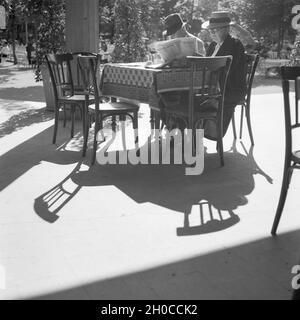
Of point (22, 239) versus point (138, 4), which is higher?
point (138, 4)

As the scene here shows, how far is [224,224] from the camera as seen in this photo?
9.86 feet

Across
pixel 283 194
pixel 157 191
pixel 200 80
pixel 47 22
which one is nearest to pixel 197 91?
pixel 200 80

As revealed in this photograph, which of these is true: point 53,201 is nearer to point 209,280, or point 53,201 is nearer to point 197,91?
point 209,280

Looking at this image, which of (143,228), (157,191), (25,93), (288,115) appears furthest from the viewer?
(25,93)

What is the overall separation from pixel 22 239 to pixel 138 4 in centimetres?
672

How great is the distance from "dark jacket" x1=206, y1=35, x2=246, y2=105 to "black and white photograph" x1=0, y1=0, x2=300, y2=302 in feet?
0.03

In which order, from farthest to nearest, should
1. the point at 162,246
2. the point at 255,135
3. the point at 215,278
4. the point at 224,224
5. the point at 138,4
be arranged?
the point at 138,4 → the point at 255,135 → the point at 224,224 → the point at 162,246 → the point at 215,278

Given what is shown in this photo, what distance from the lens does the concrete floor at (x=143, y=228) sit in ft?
7.46

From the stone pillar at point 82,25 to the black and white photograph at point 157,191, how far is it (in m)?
0.01

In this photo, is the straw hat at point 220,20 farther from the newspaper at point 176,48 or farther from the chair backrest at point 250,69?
the chair backrest at point 250,69

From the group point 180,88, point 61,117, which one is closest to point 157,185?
point 180,88

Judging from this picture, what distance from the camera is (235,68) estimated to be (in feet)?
15.7

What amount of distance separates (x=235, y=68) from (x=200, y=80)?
0.49 meters
